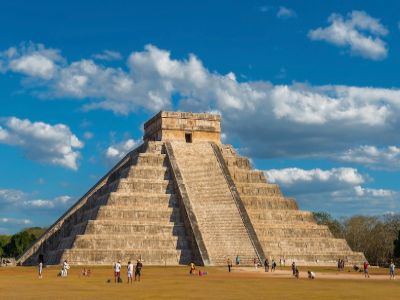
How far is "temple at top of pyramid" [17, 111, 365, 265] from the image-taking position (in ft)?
152

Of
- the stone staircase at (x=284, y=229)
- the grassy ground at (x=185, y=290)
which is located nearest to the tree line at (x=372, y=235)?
the stone staircase at (x=284, y=229)

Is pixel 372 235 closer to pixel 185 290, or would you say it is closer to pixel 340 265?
pixel 340 265

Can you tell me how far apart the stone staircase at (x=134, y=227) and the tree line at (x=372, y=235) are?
3088 cm

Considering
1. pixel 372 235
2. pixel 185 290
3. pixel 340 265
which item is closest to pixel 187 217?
pixel 340 265

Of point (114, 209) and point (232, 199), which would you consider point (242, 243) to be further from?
point (114, 209)

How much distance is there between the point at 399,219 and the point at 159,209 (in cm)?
4221

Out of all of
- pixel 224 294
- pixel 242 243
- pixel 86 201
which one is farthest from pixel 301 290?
pixel 86 201

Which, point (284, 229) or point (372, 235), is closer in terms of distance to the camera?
point (284, 229)

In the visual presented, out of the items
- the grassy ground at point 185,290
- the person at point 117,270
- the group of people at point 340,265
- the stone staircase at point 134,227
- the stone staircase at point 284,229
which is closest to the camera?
the grassy ground at point 185,290

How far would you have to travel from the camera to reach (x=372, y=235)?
3004 inches

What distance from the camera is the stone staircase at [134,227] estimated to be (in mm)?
45750

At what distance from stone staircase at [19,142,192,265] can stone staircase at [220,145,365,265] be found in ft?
20.9

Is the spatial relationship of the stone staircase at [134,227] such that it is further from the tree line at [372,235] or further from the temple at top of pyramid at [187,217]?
the tree line at [372,235]

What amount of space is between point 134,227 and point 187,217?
4199 mm
